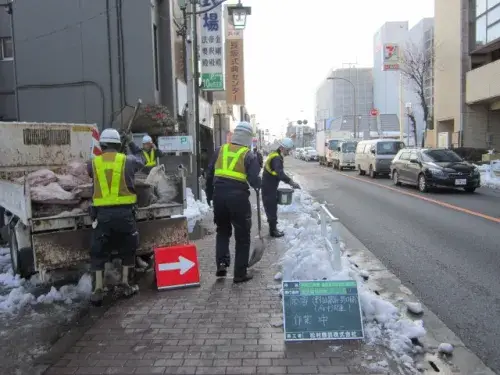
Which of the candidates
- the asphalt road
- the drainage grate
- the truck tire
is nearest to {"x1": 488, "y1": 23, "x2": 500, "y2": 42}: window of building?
the asphalt road

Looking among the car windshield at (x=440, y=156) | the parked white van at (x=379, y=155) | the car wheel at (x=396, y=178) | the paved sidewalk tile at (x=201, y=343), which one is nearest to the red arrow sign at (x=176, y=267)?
the paved sidewalk tile at (x=201, y=343)

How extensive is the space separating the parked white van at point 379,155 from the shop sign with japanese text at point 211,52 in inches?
463

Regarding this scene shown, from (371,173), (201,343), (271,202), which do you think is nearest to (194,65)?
(271,202)

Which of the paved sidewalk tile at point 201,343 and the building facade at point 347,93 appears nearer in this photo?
the paved sidewalk tile at point 201,343

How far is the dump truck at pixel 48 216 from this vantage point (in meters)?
5.97

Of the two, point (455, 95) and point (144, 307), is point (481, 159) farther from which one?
point (144, 307)

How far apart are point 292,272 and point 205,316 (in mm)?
1370

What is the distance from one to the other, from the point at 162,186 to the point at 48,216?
1.67 meters

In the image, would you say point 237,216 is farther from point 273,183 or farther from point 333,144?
point 333,144

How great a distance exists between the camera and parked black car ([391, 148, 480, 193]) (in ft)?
56.6

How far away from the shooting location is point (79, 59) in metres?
17.1

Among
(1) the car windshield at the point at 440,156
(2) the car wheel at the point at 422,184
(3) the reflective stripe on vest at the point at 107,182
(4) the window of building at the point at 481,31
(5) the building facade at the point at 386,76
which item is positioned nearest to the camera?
(3) the reflective stripe on vest at the point at 107,182

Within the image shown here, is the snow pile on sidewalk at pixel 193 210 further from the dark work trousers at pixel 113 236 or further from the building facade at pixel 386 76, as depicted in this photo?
the building facade at pixel 386 76

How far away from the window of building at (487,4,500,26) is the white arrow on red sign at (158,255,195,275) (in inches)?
1193
